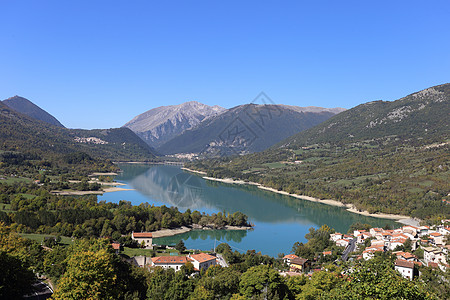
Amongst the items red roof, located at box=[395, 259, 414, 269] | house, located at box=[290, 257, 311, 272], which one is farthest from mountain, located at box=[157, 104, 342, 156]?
red roof, located at box=[395, 259, 414, 269]

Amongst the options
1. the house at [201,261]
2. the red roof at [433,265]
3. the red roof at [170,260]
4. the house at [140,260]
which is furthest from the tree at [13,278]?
the red roof at [433,265]

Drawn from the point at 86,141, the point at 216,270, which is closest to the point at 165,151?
the point at 86,141

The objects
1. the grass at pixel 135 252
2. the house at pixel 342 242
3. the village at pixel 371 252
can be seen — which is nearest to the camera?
the village at pixel 371 252

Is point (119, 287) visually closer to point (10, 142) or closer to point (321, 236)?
point (321, 236)

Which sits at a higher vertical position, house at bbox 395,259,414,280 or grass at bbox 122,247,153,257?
house at bbox 395,259,414,280

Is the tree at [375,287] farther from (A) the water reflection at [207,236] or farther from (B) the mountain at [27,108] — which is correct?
(B) the mountain at [27,108]

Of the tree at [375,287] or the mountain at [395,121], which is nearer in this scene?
the tree at [375,287]

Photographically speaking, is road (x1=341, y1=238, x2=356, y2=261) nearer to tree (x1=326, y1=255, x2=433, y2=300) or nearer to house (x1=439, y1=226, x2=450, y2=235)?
house (x1=439, y1=226, x2=450, y2=235)
